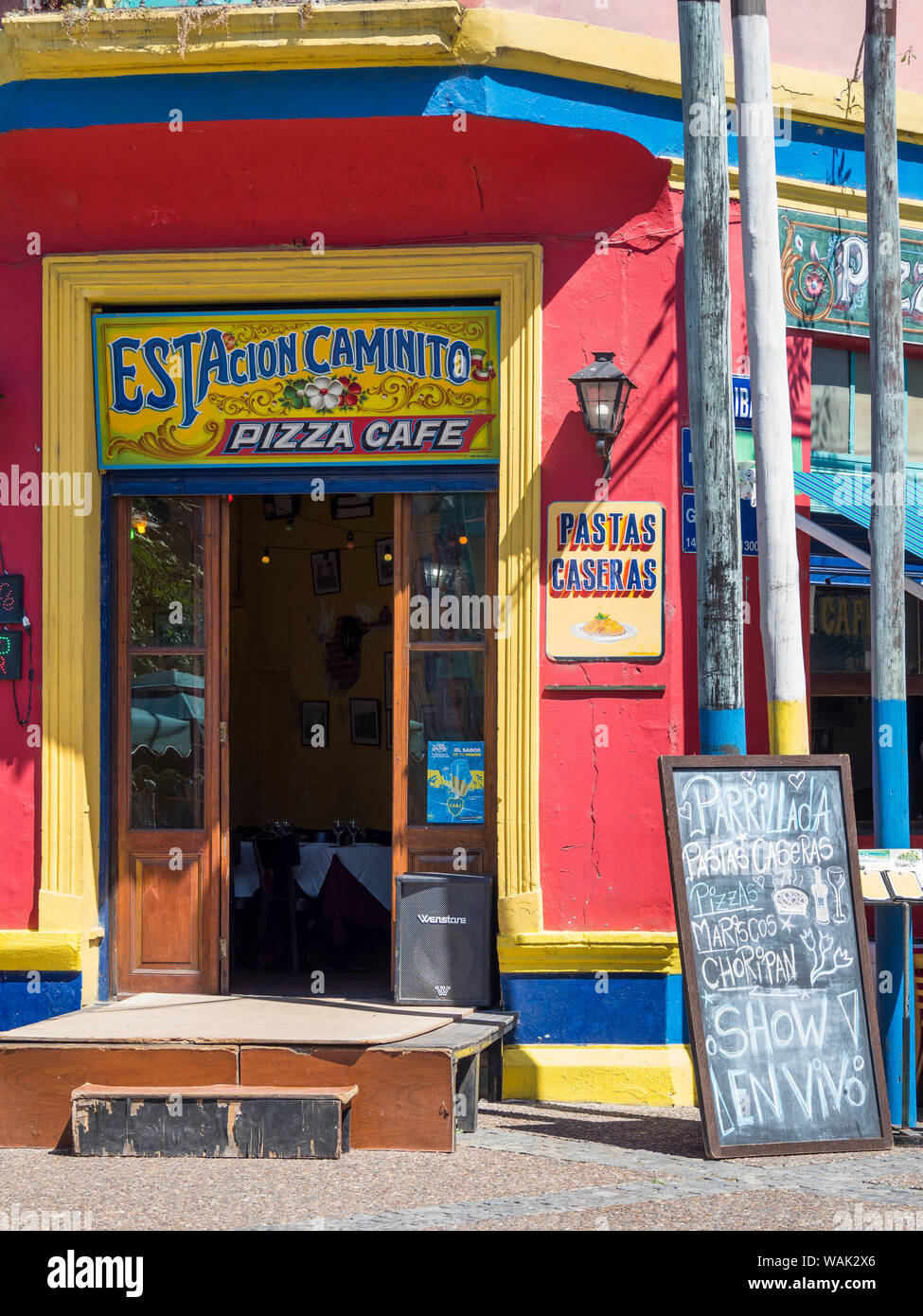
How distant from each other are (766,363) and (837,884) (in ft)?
8.05

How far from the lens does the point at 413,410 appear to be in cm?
813

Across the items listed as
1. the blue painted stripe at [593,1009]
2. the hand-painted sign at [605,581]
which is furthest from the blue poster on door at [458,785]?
the blue painted stripe at [593,1009]

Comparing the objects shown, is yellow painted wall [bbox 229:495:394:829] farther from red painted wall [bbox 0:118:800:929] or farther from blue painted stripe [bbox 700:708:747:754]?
blue painted stripe [bbox 700:708:747:754]

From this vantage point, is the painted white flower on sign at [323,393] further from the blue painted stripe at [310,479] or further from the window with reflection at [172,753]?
the window with reflection at [172,753]

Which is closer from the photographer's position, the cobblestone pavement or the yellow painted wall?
the cobblestone pavement

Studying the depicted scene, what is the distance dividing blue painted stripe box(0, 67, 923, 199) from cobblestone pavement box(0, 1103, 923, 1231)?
5.13 m

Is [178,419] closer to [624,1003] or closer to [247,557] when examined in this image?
[624,1003]

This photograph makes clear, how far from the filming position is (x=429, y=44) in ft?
24.0

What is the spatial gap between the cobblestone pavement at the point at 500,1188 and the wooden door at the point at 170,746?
1.77 metres

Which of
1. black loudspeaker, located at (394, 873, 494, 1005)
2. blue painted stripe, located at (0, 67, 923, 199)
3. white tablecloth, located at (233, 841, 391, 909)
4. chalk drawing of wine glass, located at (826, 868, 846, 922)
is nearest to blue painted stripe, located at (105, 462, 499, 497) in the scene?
blue painted stripe, located at (0, 67, 923, 199)

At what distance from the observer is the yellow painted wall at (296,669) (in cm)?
1343

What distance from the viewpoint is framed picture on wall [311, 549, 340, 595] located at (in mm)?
13695

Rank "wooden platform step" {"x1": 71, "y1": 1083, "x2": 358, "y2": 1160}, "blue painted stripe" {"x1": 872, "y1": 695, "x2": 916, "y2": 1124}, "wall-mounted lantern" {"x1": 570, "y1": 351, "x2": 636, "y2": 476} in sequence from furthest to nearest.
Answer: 1. "wall-mounted lantern" {"x1": 570, "y1": 351, "x2": 636, "y2": 476}
2. "blue painted stripe" {"x1": 872, "y1": 695, "x2": 916, "y2": 1124}
3. "wooden platform step" {"x1": 71, "y1": 1083, "x2": 358, "y2": 1160}

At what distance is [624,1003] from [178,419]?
4091 millimetres
